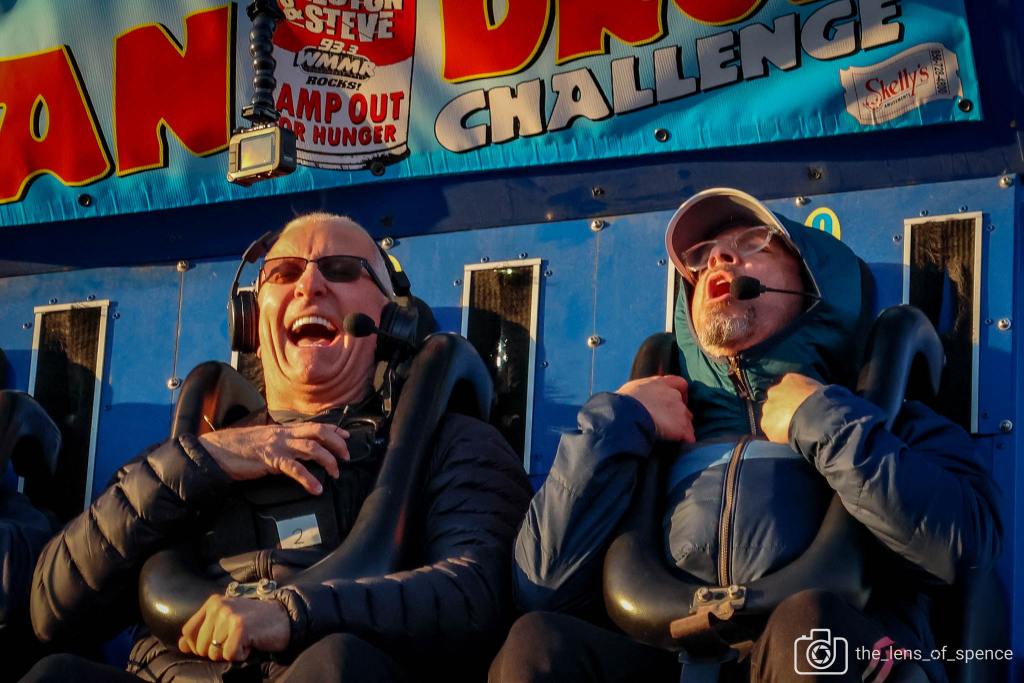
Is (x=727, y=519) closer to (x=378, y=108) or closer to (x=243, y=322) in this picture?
(x=243, y=322)

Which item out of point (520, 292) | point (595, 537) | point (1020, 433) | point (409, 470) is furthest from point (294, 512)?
point (1020, 433)

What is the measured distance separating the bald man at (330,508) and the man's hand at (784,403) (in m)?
0.56

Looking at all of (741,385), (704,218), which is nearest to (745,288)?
(741,385)

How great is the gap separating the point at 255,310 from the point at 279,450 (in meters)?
0.53

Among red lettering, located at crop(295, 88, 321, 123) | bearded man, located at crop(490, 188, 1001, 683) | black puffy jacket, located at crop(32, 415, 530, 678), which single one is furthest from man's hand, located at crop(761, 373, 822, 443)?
red lettering, located at crop(295, 88, 321, 123)

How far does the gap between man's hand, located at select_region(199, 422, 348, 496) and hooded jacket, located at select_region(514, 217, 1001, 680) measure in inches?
18.7

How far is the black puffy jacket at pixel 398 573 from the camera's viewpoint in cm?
326

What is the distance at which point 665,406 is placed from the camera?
11.4 ft

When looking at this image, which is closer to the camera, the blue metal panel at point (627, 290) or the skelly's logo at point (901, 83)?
the skelly's logo at point (901, 83)

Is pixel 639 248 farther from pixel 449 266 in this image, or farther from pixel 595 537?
pixel 595 537

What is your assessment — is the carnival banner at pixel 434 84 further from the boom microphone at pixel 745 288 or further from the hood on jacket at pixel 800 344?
the boom microphone at pixel 745 288

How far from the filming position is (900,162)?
4.14 metres

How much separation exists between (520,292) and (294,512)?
1177mm

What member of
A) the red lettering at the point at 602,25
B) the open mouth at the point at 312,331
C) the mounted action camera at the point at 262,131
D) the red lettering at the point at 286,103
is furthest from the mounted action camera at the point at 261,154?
the red lettering at the point at 602,25
